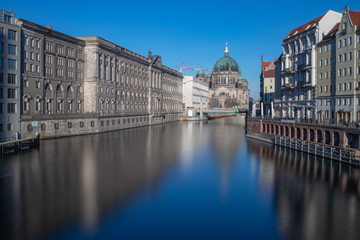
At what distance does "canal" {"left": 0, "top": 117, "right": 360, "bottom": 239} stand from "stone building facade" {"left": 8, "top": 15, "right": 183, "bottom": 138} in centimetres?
1565

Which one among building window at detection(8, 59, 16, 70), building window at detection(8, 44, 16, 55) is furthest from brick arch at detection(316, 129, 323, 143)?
building window at detection(8, 44, 16, 55)

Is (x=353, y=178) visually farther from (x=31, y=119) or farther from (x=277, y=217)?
(x=31, y=119)

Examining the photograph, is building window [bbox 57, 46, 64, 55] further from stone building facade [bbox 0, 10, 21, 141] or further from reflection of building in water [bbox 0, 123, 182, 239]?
reflection of building in water [bbox 0, 123, 182, 239]

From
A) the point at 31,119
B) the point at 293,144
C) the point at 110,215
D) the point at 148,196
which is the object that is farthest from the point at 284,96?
the point at 110,215

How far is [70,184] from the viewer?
91.3 ft

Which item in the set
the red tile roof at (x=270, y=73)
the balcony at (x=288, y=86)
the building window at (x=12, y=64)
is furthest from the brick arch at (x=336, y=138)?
the red tile roof at (x=270, y=73)

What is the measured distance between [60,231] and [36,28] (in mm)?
44623

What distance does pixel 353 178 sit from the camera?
100.0 feet

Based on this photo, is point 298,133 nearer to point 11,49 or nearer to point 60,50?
point 60,50

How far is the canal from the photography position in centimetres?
1900

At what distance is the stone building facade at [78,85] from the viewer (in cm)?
5366

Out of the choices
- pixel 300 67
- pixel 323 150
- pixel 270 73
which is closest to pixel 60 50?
pixel 300 67

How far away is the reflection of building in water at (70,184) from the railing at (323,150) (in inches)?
678

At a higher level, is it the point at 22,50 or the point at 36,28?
the point at 36,28
